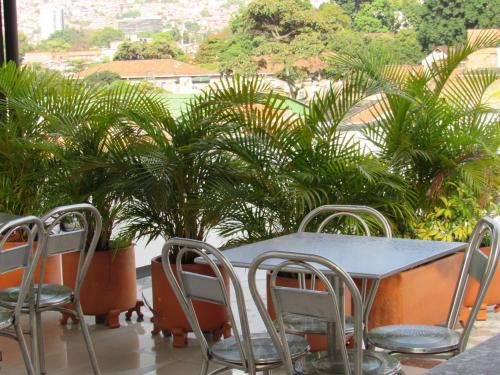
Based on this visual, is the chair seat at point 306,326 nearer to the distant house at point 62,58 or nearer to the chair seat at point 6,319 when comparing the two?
the chair seat at point 6,319

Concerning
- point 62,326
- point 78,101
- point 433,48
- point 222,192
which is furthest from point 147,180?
point 433,48

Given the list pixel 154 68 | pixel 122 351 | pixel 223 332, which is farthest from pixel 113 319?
pixel 154 68

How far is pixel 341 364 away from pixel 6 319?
1.29m

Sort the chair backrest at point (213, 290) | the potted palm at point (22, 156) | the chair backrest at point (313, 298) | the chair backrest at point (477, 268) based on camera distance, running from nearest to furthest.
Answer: the chair backrest at point (313, 298) < the chair backrest at point (213, 290) < the chair backrest at point (477, 268) < the potted palm at point (22, 156)

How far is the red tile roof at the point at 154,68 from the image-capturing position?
20.0 ft

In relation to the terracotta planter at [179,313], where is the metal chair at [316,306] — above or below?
above

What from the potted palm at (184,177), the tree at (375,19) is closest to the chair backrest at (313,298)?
the potted palm at (184,177)

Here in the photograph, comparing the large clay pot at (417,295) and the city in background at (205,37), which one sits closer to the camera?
the large clay pot at (417,295)

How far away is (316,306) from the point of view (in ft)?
8.20

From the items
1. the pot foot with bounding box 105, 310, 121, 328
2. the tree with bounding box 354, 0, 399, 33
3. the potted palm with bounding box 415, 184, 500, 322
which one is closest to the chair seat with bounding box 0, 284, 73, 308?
the pot foot with bounding box 105, 310, 121, 328

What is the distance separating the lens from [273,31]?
22.8 ft

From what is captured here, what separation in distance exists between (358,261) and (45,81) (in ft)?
9.23

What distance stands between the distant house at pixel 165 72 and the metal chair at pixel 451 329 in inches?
126

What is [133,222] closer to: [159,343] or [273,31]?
[159,343]
